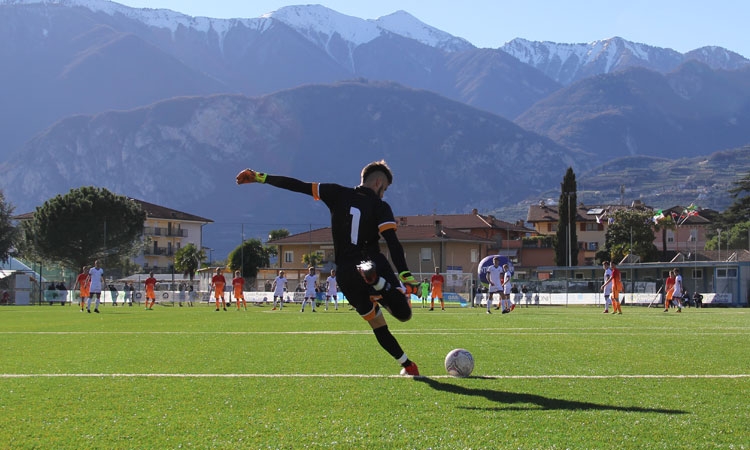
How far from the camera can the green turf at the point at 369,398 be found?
5.80 metres

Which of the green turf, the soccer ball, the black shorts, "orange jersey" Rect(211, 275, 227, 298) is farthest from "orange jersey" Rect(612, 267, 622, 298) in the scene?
the black shorts

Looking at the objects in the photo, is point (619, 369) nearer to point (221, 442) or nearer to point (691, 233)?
point (221, 442)

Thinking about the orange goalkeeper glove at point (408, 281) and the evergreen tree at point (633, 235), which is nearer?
the orange goalkeeper glove at point (408, 281)

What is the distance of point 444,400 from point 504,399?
532 millimetres

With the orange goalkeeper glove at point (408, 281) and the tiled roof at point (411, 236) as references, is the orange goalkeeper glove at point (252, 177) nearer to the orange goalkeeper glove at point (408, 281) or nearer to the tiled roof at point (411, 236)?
the orange goalkeeper glove at point (408, 281)

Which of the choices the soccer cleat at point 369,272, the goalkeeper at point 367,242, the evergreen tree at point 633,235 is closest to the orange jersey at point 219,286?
the goalkeeper at point 367,242

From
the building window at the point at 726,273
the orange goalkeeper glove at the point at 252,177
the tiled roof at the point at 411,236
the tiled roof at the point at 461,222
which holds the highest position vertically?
the tiled roof at the point at 461,222

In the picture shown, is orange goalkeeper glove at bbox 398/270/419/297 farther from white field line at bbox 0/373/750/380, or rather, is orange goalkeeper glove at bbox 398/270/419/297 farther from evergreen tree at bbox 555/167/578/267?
evergreen tree at bbox 555/167/578/267

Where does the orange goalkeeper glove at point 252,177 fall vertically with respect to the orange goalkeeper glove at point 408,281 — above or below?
above

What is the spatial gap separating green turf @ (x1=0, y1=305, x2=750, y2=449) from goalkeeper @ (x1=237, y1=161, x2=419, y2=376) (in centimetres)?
75

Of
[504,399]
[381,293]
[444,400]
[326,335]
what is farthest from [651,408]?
[326,335]

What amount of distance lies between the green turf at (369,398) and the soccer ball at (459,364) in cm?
19

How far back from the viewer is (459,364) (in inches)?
355

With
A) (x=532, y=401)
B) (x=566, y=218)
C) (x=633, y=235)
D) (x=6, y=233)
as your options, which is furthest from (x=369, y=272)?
(x=566, y=218)
